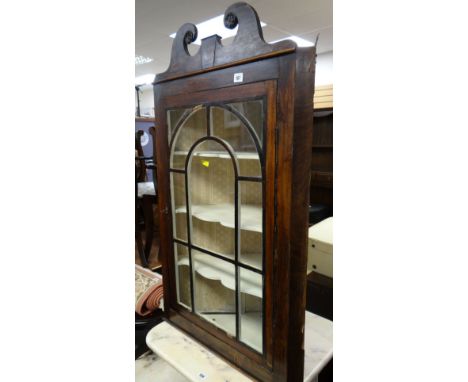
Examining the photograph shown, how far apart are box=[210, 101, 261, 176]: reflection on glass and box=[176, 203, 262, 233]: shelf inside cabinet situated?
0.16 metres

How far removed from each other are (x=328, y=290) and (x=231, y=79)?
1219mm

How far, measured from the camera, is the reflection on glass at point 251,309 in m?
1.04

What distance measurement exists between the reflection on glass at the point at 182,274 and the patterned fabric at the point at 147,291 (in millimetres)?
491

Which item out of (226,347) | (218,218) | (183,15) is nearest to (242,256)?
(218,218)

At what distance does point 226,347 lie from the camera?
110cm

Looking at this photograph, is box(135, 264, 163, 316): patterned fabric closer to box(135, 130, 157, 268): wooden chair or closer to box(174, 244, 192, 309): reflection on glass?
box(174, 244, 192, 309): reflection on glass

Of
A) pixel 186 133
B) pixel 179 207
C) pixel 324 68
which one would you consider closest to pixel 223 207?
pixel 179 207

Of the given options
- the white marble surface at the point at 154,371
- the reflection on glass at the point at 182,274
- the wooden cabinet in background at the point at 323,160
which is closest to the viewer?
the reflection on glass at the point at 182,274

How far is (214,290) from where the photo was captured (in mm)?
1305

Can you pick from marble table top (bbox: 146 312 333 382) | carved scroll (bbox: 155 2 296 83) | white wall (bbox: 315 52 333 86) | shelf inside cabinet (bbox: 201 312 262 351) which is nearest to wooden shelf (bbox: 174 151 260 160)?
carved scroll (bbox: 155 2 296 83)

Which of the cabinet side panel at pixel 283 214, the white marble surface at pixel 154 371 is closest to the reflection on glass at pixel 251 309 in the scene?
the cabinet side panel at pixel 283 214

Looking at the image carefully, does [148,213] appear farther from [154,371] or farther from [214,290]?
[214,290]

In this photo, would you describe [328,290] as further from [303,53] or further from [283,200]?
[303,53]

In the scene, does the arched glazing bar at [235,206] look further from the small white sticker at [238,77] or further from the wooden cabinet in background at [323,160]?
the wooden cabinet in background at [323,160]
